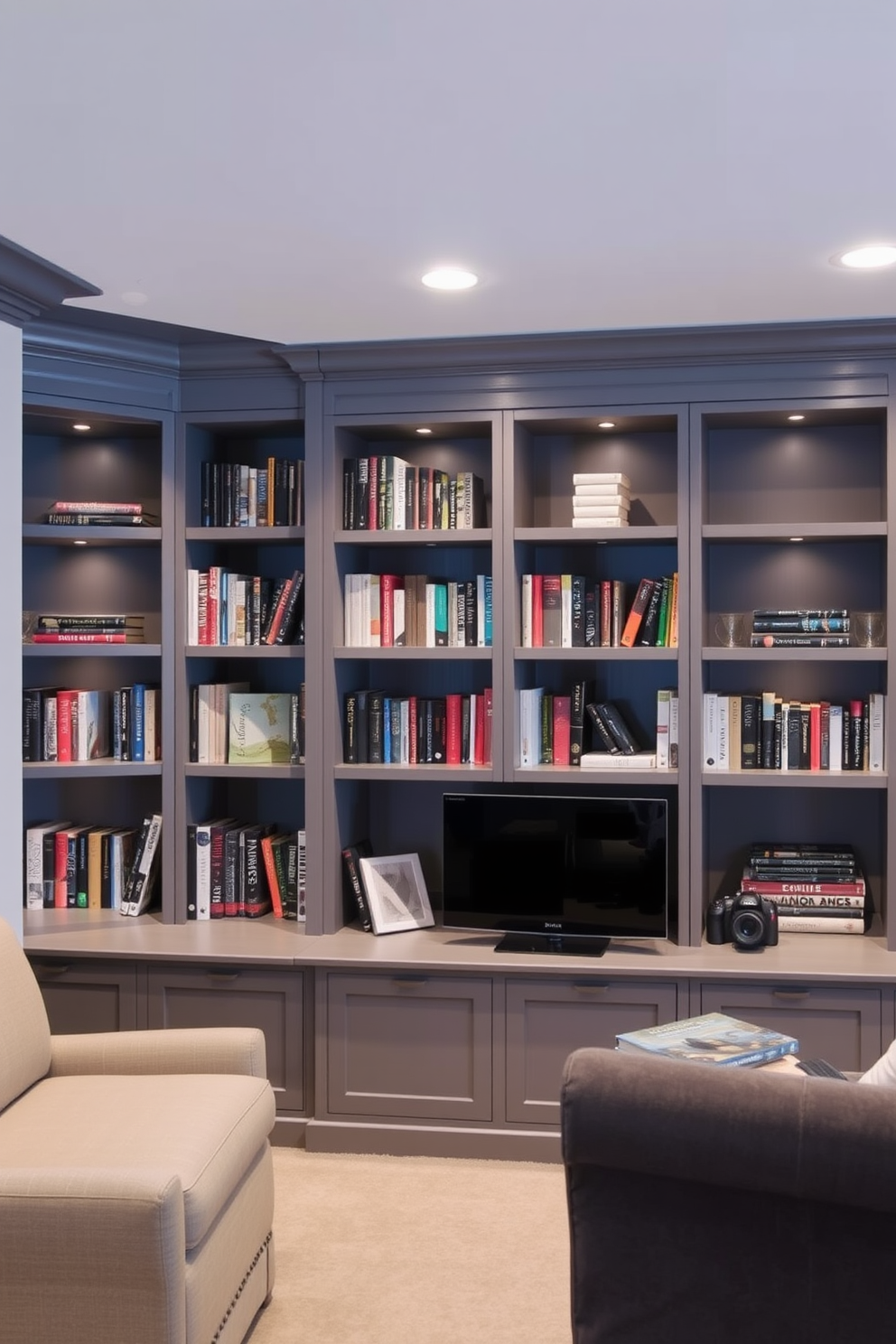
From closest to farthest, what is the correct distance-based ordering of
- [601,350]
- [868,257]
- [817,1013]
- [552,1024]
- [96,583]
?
[868,257] < [817,1013] < [552,1024] < [601,350] < [96,583]

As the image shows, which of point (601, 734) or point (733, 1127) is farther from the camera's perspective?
point (601, 734)

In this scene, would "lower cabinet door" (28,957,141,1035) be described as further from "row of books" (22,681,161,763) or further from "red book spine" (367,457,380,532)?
"red book spine" (367,457,380,532)

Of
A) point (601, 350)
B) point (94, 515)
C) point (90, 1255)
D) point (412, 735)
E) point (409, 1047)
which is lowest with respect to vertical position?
point (409, 1047)

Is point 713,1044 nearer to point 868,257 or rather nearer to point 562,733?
point 562,733

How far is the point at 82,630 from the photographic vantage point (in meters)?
4.31

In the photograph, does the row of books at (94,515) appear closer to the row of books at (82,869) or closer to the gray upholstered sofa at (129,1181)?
the row of books at (82,869)

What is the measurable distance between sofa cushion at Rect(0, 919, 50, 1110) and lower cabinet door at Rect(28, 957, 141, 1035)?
911 mm

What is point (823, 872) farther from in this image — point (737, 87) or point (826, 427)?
point (737, 87)

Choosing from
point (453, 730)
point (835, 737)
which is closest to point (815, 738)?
point (835, 737)

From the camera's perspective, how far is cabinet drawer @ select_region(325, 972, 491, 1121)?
3.85 m

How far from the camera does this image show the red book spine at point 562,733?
4.12m

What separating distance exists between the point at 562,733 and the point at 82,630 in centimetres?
172

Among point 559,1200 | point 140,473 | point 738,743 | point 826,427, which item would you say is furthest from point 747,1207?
point 140,473

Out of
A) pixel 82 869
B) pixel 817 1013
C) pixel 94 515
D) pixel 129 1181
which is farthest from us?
pixel 82 869
